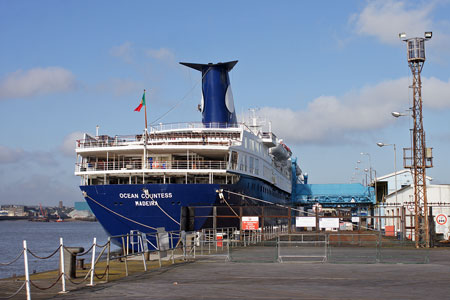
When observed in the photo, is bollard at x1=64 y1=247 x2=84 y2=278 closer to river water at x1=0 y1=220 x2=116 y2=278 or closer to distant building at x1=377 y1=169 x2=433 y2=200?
river water at x1=0 y1=220 x2=116 y2=278

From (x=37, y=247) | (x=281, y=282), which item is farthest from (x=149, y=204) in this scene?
(x=37, y=247)

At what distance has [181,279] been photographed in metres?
15.7

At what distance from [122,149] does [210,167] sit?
A: 6007 mm

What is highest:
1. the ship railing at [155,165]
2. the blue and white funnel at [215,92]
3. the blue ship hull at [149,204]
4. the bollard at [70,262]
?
the blue and white funnel at [215,92]

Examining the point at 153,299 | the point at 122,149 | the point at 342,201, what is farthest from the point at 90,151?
the point at 342,201

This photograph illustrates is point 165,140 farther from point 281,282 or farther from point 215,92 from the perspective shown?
point 281,282

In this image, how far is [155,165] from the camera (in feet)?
119

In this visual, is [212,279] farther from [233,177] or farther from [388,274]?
[233,177]

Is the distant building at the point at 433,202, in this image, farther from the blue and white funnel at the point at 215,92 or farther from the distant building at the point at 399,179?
the blue and white funnel at the point at 215,92

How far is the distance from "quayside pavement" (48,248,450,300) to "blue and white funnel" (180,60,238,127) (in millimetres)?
28317

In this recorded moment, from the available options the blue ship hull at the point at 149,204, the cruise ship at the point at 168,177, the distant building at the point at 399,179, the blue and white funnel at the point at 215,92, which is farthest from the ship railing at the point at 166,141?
the distant building at the point at 399,179

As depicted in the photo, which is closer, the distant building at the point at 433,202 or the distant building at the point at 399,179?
the distant building at the point at 433,202

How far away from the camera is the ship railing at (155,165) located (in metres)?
36.2

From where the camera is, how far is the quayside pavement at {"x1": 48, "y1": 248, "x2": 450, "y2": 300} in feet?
40.9
